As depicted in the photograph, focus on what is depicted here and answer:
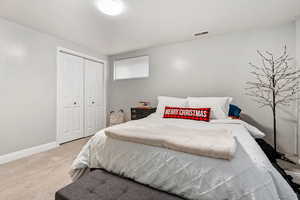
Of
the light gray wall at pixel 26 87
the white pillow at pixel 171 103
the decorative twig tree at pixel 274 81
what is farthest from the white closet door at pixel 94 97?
the decorative twig tree at pixel 274 81

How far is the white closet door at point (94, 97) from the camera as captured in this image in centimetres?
356

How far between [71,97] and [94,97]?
2.15ft

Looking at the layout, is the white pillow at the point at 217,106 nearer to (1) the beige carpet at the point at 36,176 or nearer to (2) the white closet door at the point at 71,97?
(1) the beige carpet at the point at 36,176

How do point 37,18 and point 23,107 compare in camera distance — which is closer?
point 37,18

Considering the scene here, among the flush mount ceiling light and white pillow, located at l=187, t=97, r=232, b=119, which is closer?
the flush mount ceiling light

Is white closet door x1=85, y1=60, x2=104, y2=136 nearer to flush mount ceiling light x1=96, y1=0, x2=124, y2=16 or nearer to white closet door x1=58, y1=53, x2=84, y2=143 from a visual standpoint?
white closet door x1=58, y1=53, x2=84, y2=143

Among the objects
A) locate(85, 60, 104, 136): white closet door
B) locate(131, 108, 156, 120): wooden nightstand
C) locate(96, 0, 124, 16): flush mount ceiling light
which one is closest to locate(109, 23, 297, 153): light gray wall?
locate(131, 108, 156, 120): wooden nightstand

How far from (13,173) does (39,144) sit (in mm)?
818

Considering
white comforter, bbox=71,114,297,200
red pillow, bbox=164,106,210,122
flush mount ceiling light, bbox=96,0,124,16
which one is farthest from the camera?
red pillow, bbox=164,106,210,122

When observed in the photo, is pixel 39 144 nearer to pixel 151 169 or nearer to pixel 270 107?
pixel 151 169

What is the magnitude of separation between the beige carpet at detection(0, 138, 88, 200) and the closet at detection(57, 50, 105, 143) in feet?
2.34

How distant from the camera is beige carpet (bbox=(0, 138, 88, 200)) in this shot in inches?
57.1

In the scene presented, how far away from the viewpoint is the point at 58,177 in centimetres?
175

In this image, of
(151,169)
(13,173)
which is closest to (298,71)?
(151,169)
